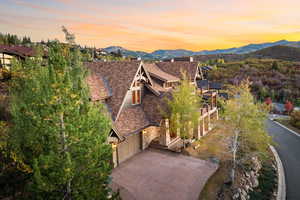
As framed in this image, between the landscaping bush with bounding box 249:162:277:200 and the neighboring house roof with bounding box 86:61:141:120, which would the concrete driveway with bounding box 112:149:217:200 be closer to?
the landscaping bush with bounding box 249:162:277:200

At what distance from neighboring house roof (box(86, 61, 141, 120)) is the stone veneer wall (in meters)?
5.04

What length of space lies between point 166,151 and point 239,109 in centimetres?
889

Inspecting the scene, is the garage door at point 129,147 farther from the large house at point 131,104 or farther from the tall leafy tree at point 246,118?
the tall leafy tree at point 246,118

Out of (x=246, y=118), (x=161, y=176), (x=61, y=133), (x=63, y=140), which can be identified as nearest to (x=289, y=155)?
(x=246, y=118)

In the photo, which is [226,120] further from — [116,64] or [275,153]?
[116,64]

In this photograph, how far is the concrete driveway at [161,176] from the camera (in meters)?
13.1

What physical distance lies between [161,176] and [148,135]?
6.32 meters

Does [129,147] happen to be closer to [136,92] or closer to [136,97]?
[136,97]

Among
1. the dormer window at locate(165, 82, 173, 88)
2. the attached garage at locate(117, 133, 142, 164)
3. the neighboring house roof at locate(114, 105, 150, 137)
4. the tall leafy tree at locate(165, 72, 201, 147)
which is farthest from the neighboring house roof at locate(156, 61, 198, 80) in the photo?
the attached garage at locate(117, 133, 142, 164)

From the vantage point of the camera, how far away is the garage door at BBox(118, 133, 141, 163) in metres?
17.2

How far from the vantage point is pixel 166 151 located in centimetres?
1991

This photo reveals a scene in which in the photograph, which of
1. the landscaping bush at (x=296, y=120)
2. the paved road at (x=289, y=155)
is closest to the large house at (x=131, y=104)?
the paved road at (x=289, y=155)

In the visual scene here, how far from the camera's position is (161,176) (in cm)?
1520

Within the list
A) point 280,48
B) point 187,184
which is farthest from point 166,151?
point 280,48
